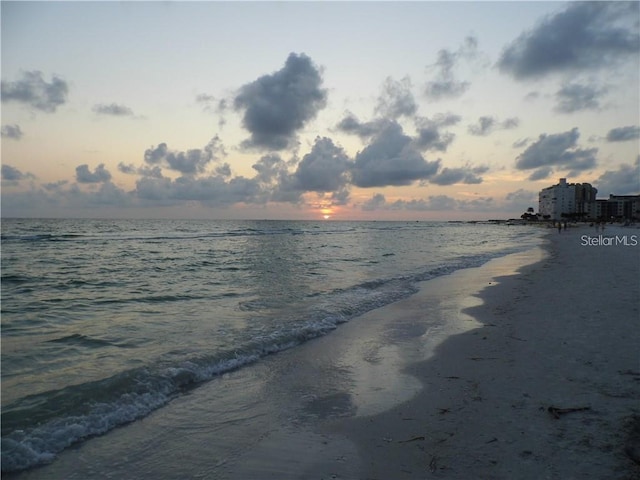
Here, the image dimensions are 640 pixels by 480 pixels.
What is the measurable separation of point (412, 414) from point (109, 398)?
4690mm

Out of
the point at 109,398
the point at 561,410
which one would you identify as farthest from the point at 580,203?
the point at 109,398

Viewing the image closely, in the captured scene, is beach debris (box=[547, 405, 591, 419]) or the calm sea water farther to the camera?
the calm sea water

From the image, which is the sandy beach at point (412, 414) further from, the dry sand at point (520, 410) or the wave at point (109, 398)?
the wave at point (109, 398)

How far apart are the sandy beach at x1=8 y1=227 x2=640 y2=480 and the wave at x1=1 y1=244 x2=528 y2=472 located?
11.7 inches

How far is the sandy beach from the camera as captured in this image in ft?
14.5

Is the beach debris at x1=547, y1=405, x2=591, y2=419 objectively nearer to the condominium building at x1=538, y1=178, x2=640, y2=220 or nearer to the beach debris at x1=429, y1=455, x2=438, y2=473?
the beach debris at x1=429, y1=455, x2=438, y2=473

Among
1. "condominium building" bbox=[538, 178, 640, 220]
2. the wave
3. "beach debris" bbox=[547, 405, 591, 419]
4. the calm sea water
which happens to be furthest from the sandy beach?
"condominium building" bbox=[538, 178, 640, 220]

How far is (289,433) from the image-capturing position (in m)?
5.37

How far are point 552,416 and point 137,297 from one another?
14.0 m

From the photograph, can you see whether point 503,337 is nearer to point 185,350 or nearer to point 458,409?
point 458,409

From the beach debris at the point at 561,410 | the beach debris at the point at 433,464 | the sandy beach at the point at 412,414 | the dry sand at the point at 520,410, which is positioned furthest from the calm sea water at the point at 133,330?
the beach debris at the point at 561,410

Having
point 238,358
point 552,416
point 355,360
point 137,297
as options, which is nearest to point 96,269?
point 137,297

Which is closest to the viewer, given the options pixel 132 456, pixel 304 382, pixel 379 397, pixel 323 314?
Result: pixel 132 456

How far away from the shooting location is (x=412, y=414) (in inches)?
225
